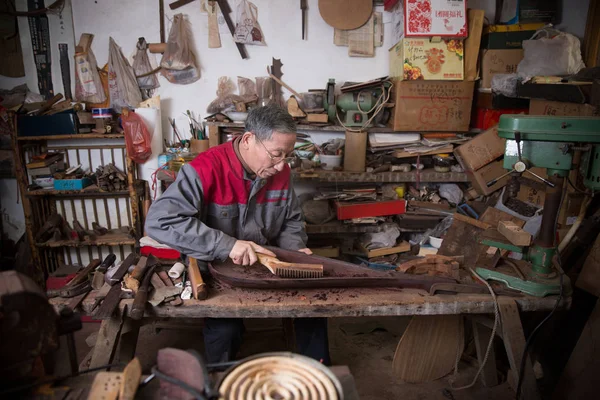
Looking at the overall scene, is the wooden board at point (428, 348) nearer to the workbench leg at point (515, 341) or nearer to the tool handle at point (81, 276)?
the workbench leg at point (515, 341)

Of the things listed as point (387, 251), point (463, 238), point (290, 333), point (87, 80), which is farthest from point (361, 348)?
point (87, 80)

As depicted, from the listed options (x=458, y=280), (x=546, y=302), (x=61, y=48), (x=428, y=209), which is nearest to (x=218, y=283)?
(x=458, y=280)

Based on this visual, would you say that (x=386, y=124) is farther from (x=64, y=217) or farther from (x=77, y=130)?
(x=64, y=217)

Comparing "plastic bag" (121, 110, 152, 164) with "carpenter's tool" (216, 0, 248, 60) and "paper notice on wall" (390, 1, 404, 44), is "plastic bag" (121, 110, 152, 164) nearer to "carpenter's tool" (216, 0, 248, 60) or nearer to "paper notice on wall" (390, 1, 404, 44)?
"carpenter's tool" (216, 0, 248, 60)

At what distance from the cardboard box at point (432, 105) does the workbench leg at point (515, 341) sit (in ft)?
6.38

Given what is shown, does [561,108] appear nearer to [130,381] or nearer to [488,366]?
[488,366]

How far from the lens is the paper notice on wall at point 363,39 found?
3.68m

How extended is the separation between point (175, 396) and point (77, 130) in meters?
3.16

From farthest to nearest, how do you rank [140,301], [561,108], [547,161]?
[561,108] < [547,161] < [140,301]

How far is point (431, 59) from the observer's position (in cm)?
334

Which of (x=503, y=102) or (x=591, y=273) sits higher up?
(x=503, y=102)

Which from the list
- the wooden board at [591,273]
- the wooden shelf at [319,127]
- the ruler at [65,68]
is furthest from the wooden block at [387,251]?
the ruler at [65,68]

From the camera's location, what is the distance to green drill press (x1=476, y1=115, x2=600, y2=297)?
5.84 feet

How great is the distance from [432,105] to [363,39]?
88cm
